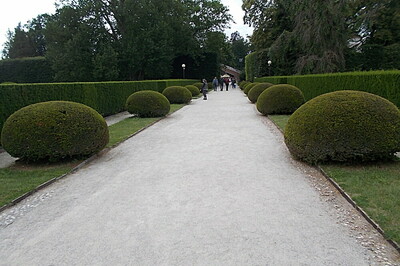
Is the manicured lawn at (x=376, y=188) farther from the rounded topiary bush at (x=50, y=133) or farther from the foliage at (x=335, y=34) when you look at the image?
the foliage at (x=335, y=34)

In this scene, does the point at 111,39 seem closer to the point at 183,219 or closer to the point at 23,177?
the point at 23,177

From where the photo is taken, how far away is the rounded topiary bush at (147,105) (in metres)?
14.1

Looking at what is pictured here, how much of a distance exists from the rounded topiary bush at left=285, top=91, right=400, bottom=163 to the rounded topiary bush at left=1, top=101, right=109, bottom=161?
412cm

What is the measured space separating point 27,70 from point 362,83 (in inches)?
2019

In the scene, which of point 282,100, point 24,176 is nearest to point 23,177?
point 24,176

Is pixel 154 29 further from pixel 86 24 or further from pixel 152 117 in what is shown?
pixel 152 117

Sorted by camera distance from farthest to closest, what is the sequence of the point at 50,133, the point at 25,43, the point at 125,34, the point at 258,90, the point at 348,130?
1. the point at 25,43
2. the point at 125,34
3. the point at 258,90
4. the point at 50,133
5. the point at 348,130

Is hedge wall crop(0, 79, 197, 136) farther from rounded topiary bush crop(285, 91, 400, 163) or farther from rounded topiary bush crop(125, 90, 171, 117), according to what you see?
rounded topiary bush crop(285, 91, 400, 163)

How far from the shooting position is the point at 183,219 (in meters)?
3.84

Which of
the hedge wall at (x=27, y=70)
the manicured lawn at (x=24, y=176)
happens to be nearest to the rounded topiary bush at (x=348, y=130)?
the manicured lawn at (x=24, y=176)

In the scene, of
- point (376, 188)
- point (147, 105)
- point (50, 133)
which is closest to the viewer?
point (376, 188)

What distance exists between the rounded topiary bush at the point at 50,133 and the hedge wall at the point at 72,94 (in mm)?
2490

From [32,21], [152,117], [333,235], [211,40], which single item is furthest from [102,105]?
[32,21]

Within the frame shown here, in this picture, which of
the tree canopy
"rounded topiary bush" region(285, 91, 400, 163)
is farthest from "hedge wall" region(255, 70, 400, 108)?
the tree canopy
